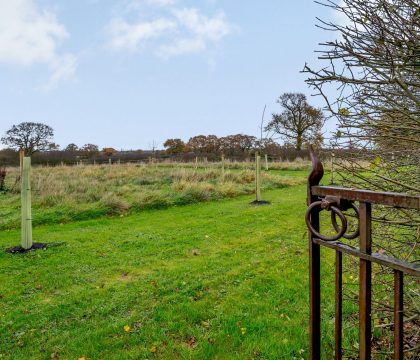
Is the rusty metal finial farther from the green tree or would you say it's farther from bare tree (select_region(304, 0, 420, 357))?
the green tree

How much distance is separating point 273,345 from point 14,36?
43.3 feet

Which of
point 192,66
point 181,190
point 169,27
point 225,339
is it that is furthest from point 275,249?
point 192,66

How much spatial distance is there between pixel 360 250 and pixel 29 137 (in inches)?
1761

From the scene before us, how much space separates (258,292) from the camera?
4.07m

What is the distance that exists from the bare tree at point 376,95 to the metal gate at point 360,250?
54 centimetres

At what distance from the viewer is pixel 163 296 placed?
4125mm

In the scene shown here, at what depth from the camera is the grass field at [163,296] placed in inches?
120

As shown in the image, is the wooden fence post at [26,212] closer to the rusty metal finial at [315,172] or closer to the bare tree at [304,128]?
the bare tree at [304,128]

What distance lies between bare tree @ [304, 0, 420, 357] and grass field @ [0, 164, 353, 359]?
134cm

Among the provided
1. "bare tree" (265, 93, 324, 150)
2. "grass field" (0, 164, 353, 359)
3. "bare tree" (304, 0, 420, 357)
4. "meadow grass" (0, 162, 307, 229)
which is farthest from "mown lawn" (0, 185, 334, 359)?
"meadow grass" (0, 162, 307, 229)

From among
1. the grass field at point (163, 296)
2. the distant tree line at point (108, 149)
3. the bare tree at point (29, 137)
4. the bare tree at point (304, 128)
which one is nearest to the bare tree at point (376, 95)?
the bare tree at point (304, 128)

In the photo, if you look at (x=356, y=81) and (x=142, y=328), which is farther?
(x=142, y=328)

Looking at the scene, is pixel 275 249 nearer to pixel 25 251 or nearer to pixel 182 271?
pixel 182 271

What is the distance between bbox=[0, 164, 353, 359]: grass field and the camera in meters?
3.05
